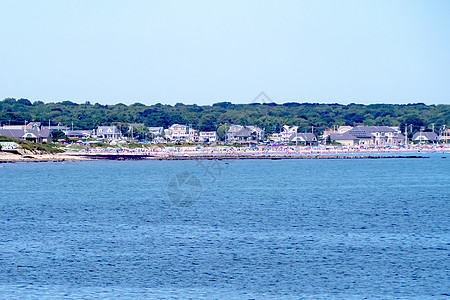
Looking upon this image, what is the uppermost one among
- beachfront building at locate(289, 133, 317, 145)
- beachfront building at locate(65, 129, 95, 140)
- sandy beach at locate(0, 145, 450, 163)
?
beachfront building at locate(65, 129, 95, 140)

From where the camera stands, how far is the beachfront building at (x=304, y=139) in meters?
185

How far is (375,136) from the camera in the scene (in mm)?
190750

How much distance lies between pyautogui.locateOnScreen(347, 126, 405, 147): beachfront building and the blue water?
132028 millimetres

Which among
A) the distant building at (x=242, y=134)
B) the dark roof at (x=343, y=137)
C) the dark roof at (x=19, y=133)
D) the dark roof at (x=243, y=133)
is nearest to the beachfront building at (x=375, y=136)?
the dark roof at (x=343, y=137)

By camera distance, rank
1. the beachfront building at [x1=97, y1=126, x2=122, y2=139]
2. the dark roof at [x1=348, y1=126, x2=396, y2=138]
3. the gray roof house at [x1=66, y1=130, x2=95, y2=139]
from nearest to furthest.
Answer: the gray roof house at [x1=66, y1=130, x2=95, y2=139], the beachfront building at [x1=97, y1=126, x2=122, y2=139], the dark roof at [x1=348, y1=126, x2=396, y2=138]

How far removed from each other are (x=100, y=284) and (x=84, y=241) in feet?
28.4

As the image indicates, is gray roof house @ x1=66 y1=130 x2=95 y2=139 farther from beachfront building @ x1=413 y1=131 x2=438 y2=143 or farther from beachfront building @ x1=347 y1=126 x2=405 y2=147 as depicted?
beachfront building @ x1=413 y1=131 x2=438 y2=143

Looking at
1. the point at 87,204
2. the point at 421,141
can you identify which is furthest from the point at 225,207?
the point at 421,141

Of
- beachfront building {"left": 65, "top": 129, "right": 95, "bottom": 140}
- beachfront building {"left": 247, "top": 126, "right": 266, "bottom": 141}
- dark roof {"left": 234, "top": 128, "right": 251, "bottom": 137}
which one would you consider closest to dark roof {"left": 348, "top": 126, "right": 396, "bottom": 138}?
beachfront building {"left": 247, "top": 126, "right": 266, "bottom": 141}

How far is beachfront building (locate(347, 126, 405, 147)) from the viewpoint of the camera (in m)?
187

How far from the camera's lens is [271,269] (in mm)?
24500

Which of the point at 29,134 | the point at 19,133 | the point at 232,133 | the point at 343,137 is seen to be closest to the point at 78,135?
the point at 29,134

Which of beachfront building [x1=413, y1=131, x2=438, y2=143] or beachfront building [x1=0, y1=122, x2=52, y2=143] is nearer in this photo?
beachfront building [x1=0, y1=122, x2=52, y2=143]

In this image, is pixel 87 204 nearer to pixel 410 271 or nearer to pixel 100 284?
pixel 100 284
